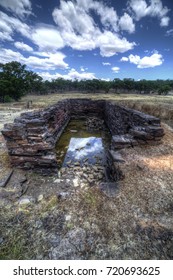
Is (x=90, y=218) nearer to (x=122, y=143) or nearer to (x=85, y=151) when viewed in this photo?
(x=122, y=143)

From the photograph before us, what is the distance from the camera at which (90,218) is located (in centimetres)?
243

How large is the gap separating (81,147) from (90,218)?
5128 mm

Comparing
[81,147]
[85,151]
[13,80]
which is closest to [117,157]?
[85,151]

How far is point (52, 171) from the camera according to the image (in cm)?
431

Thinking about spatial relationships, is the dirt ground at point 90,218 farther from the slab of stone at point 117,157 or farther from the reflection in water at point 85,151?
the reflection in water at point 85,151

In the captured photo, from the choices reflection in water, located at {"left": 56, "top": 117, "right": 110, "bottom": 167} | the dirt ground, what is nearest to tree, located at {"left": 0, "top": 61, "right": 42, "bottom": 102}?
reflection in water, located at {"left": 56, "top": 117, "right": 110, "bottom": 167}

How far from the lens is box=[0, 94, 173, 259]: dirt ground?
1.95 m

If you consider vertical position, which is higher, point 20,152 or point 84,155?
point 20,152

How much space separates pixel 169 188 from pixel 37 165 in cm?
347

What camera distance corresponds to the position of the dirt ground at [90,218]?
6.38ft

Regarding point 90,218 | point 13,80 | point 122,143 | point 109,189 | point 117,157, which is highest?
point 13,80

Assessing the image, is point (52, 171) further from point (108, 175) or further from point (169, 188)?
point (169, 188)

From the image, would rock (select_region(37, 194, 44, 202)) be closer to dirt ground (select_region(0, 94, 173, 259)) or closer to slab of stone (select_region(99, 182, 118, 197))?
dirt ground (select_region(0, 94, 173, 259))
